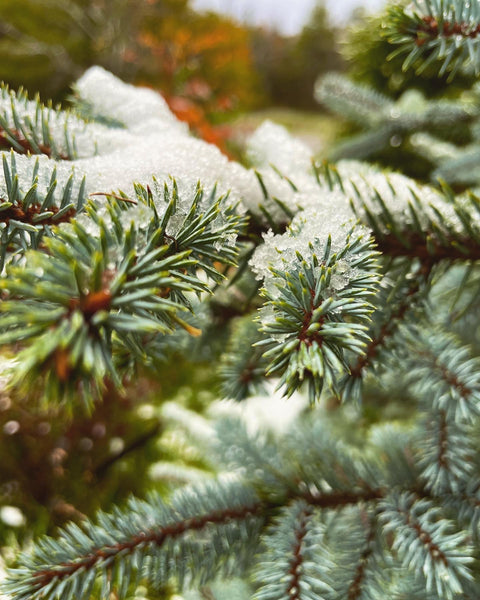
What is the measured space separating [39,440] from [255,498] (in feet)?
2.49

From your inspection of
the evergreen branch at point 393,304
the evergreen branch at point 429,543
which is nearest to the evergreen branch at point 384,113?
the evergreen branch at point 393,304

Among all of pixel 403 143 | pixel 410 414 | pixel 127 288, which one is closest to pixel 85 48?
pixel 403 143

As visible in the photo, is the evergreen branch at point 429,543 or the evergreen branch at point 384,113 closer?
the evergreen branch at point 429,543

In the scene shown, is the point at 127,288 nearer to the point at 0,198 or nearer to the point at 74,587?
the point at 0,198

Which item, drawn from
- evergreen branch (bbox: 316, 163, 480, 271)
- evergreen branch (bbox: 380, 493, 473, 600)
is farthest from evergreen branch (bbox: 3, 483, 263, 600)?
evergreen branch (bbox: 316, 163, 480, 271)

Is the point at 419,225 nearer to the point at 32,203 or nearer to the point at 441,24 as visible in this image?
the point at 441,24

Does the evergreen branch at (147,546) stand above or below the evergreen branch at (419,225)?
below

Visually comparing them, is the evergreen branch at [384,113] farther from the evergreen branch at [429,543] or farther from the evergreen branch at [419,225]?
the evergreen branch at [429,543]

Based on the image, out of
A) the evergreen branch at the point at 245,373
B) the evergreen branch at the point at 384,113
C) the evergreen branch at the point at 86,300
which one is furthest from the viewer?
the evergreen branch at the point at 384,113

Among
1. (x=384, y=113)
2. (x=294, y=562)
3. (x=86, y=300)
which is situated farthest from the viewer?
(x=384, y=113)

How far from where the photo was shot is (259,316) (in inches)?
9.3

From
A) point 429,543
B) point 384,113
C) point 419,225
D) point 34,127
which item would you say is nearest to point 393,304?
point 419,225

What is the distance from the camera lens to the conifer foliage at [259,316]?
194mm

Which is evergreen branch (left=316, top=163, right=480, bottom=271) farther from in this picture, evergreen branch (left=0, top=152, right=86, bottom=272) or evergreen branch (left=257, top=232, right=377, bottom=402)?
evergreen branch (left=0, top=152, right=86, bottom=272)
